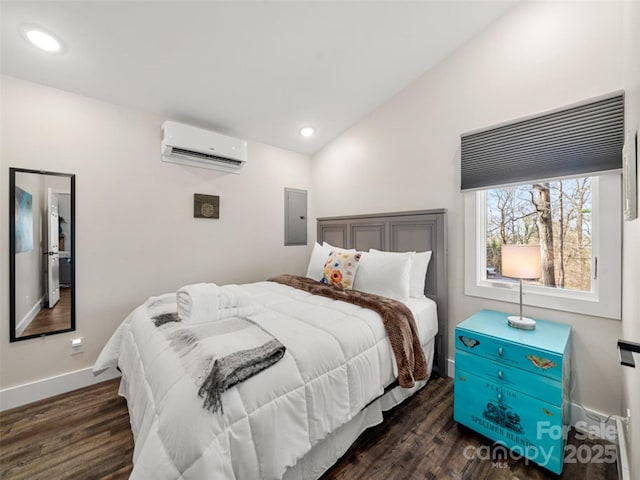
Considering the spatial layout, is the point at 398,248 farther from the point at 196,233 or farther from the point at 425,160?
the point at 196,233

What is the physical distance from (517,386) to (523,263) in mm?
723

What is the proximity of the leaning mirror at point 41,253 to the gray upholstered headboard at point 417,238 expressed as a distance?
2.62 metres

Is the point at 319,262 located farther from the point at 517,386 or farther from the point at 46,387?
the point at 46,387

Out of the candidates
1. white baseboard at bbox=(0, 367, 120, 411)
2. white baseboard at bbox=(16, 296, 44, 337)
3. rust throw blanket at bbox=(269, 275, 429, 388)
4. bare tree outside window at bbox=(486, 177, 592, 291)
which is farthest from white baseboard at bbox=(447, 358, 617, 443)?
white baseboard at bbox=(16, 296, 44, 337)

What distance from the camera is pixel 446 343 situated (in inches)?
95.5

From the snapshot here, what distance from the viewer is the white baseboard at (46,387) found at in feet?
6.47

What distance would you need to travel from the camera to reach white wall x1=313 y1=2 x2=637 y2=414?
172cm

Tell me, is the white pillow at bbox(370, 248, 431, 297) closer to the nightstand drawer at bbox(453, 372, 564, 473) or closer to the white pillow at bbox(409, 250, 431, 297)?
the white pillow at bbox(409, 250, 431, 297)

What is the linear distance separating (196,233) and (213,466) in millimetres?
2316

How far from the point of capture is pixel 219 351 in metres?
1.20

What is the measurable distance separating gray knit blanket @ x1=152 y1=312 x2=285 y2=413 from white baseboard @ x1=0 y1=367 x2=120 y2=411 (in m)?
1.37

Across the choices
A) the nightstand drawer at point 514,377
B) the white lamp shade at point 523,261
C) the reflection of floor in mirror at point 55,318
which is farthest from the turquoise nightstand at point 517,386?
the reflection of floor in mirror at point 55,318

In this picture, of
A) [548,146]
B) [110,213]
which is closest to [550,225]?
[548,146]

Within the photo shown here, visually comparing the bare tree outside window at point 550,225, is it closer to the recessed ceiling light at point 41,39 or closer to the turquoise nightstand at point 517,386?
the turquoise nightstand at point 517,386
